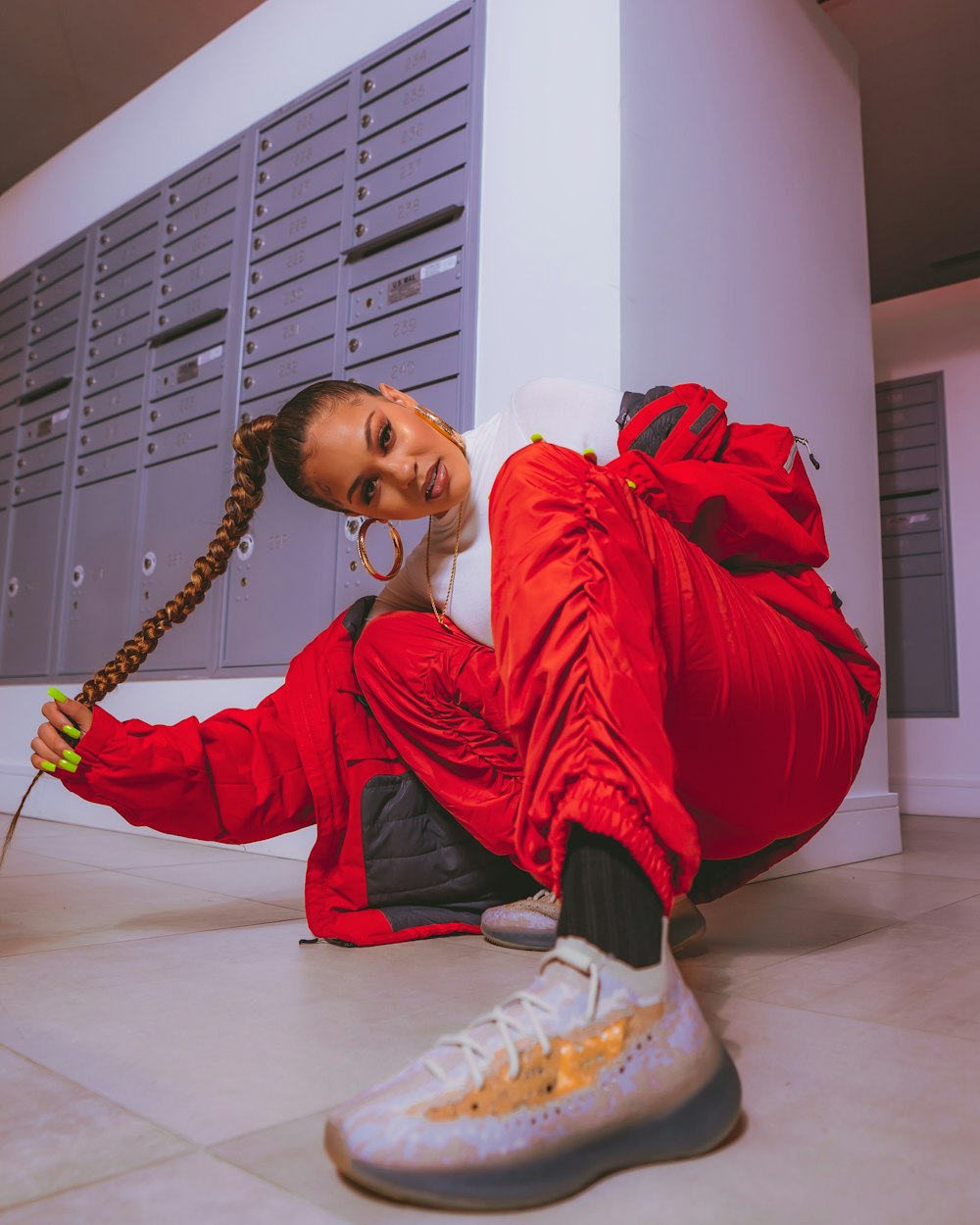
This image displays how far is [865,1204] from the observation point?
1.75 feet

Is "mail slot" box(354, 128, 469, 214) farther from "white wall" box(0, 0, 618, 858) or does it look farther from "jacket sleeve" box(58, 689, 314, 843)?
"jacket sleeve" box(58, 689, 314, 843)

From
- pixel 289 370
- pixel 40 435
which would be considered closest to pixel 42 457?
pixel 40 435

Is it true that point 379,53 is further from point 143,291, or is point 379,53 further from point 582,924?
point 582,924

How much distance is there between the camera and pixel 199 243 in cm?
268

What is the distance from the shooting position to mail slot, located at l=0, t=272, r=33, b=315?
3.42m

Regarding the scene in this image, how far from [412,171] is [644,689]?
6.00 ft

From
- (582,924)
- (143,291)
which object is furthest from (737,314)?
(143,291)

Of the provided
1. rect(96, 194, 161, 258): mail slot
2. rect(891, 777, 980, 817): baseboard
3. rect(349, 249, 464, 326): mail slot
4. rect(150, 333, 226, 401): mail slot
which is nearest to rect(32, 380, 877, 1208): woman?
rect(349, 249, 464, 326): mail slot

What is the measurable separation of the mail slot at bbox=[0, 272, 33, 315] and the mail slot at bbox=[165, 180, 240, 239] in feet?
3.12

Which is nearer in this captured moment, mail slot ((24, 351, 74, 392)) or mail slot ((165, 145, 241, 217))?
mail slot ((165, 145, 241, 217))

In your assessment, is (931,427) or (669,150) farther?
(931,427)

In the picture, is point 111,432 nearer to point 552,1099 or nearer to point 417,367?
point 417,367

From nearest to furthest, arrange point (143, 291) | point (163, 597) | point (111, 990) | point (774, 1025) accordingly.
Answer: point (774, 1025) → point (111, 990) → point (163, 597) → point (143, 291)

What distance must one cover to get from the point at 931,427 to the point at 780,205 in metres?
1.69
